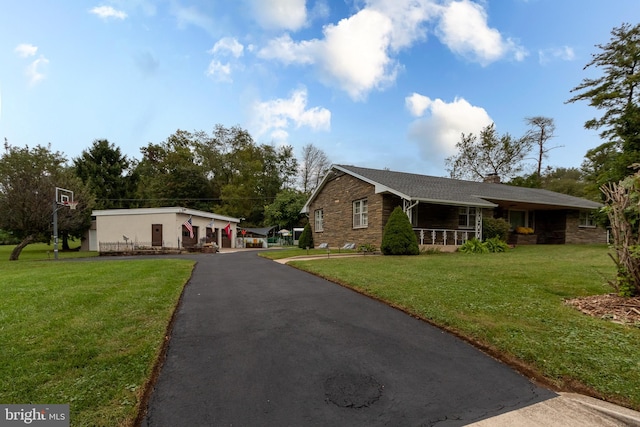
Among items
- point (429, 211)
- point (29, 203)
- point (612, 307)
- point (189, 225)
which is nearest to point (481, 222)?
point (429, 211)

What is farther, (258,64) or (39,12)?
(258,64)

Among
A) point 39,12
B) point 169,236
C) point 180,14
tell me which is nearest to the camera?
point 39,12

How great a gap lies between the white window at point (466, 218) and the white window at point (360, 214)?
17.0ft

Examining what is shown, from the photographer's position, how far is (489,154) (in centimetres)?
3794

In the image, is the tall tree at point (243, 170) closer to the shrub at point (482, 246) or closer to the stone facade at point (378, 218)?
the stone facade at point (378, 218)

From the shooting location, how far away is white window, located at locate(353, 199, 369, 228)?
55.1 ft

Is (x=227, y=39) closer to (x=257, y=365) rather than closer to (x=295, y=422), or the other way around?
(x=257, y=365)

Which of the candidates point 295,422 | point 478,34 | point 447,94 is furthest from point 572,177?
point 295,422

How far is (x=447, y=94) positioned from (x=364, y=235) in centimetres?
950

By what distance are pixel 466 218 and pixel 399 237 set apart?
621 cm

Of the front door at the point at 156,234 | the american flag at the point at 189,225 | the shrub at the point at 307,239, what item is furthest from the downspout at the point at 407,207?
the front door at the point at 156,234

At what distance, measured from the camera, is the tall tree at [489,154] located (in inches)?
1451

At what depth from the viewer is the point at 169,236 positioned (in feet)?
78.6

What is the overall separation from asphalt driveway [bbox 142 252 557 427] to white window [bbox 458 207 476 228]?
1376 cm
